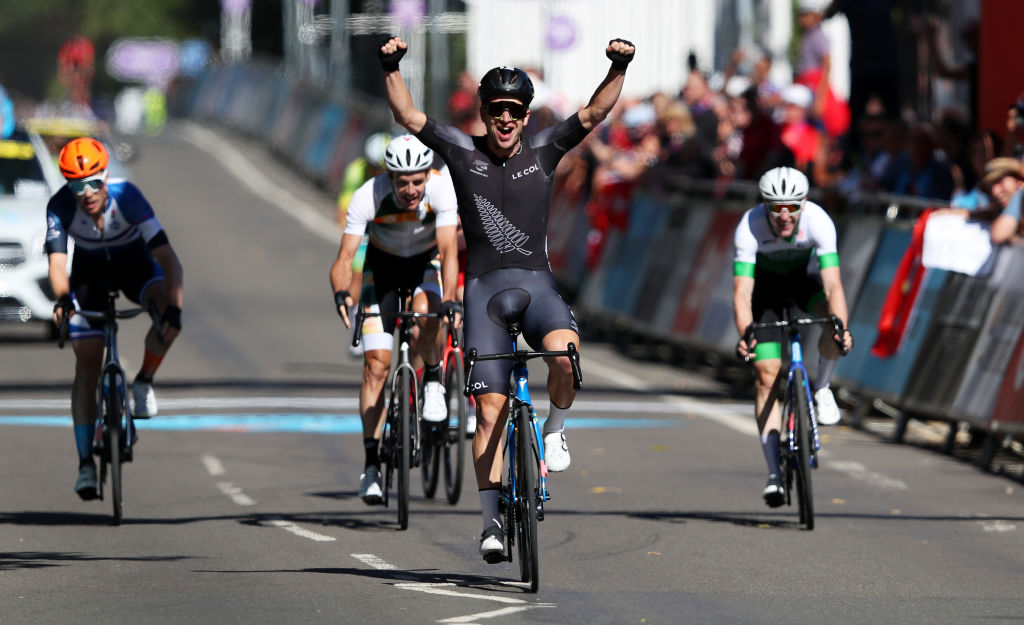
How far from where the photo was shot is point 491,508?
31.6 feet

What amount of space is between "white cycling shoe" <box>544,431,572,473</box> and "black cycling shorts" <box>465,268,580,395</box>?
30 centimetres

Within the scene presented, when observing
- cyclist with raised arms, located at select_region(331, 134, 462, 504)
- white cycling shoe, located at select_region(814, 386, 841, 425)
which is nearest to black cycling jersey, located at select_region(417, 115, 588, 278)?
cyclist with raised arms, located at select_region(331, 134, 462, 504)

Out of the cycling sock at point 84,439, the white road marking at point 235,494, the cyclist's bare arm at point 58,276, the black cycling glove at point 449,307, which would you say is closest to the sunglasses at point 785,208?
the black cycling glove at point 449,307

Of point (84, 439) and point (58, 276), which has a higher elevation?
point (58, 276)

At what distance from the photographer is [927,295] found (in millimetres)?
15539

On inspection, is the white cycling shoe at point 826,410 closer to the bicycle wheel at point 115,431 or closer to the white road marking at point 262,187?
the bicycle wheel at point 115,431

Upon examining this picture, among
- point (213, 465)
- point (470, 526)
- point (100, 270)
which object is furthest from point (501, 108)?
point (213, 465)

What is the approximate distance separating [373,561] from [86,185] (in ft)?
8.94

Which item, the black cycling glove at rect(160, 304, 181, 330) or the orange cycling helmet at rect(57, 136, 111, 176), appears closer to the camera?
the orange cycling helmet at rect(57, 136, 111, 176)

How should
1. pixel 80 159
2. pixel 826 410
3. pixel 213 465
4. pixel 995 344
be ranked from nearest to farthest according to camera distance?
pixel 80 159, pixel 826 410, pixel 995 344, pixel 213 465

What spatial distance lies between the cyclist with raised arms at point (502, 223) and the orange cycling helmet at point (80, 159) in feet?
8.10

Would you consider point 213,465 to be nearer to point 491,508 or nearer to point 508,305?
point 491,508

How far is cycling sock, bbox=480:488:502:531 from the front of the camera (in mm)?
9578

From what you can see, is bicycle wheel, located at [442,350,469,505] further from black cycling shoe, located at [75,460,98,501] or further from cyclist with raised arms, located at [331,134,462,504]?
black cycling shoe, located at [75,460,98,501]
